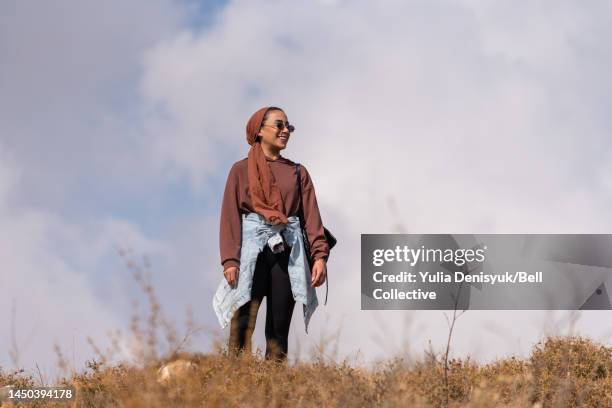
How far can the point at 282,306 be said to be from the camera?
7.80 meters

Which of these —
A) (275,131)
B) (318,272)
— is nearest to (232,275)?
(318,272)

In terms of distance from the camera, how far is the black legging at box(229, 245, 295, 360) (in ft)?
25.6

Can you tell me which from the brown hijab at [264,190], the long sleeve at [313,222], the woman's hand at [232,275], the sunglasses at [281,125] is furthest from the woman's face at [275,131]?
the woman's hand at [232,275]

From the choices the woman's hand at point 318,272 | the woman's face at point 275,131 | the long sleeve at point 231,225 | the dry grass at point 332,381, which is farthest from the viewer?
the woman's face at point 275,131

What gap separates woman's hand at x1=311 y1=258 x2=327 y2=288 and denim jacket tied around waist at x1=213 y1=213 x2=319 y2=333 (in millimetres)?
67

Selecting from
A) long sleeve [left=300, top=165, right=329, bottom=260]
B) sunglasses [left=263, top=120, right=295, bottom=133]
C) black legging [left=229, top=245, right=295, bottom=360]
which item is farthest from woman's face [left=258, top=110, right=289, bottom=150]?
black legging [left=229, top=245, right=295, bottom=360]

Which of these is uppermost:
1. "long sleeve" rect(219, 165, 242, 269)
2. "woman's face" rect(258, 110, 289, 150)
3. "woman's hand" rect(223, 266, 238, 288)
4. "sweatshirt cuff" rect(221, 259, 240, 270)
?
"woman's face" rect(258, 110, 289, 150)

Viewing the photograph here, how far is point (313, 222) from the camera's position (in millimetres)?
8039

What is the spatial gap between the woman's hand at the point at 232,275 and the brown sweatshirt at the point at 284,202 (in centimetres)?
9

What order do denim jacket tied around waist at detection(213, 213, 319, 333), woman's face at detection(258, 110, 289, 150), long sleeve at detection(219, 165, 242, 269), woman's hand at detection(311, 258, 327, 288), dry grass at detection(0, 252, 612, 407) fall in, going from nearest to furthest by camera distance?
dry grass at detection(0, 252, 612, 407) < denim jacket tied around waist at detection(213, 213, 319, 333) < long sleeve at detection(219, 165, 242, 269) < woman's hand at detection(311, 258, 327, 288) < woman's face at detection(258, 110, 289, 150)

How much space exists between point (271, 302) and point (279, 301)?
10 centimetres

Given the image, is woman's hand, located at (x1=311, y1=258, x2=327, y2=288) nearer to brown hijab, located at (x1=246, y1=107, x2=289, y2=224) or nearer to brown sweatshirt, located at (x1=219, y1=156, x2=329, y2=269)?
brown sweatshirt, located at (x1=219, y1=156, x2=329, y2=269)

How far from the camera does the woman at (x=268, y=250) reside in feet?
25.3

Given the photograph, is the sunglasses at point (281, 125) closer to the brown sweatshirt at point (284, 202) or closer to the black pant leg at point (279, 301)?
the brown sweatshirt at point (284, 202)
